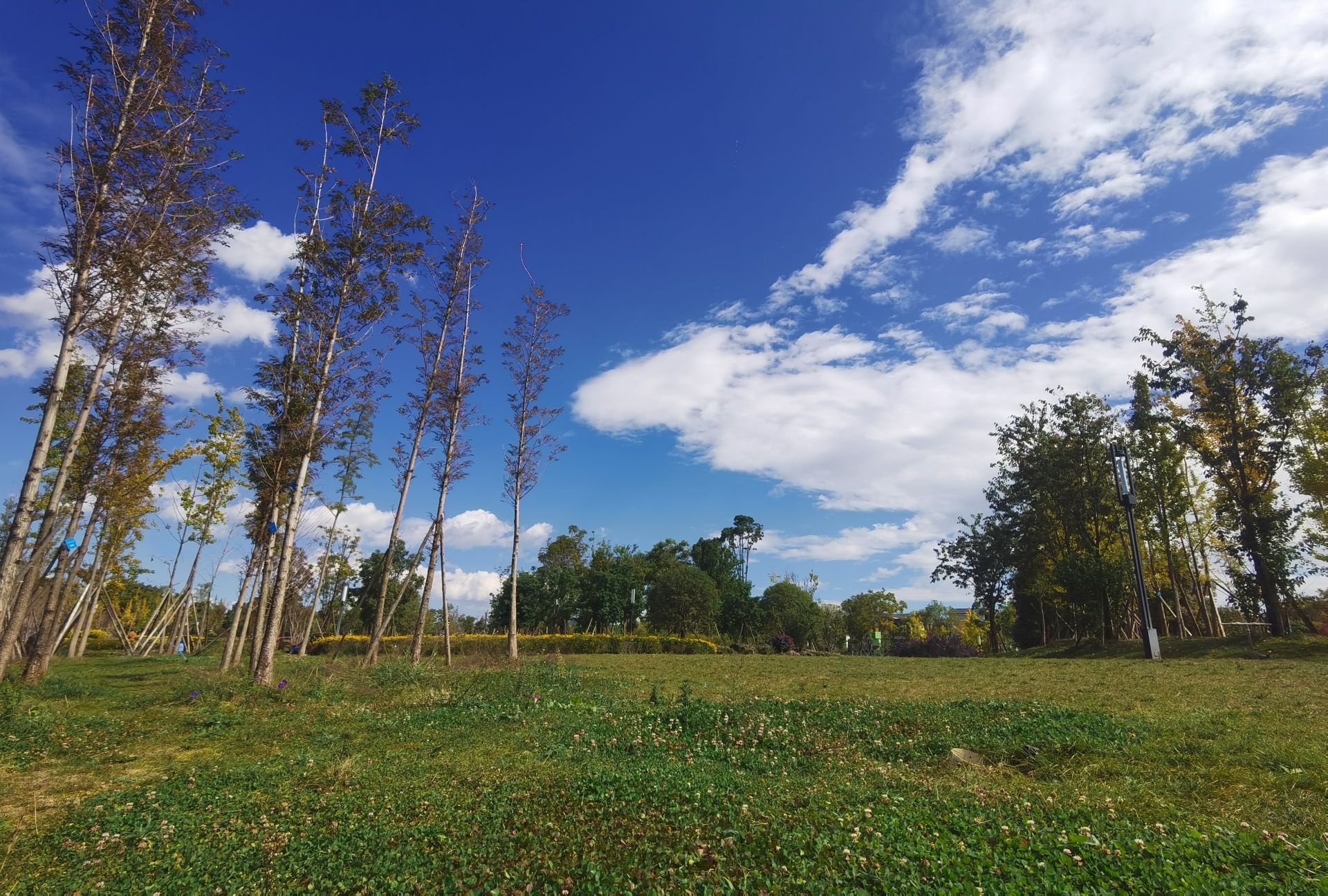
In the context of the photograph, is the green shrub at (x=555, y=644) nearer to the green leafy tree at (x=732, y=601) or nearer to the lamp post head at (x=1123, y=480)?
the green leafy tree at (x=732, y=601)

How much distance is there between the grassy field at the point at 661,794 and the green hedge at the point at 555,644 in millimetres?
20446

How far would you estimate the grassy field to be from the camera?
396cm

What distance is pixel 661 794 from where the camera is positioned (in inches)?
214

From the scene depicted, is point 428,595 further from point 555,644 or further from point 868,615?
point 868,615

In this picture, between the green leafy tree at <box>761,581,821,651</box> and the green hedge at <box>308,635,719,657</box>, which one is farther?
the green leafy tree at <box>761,581,821,651</box>

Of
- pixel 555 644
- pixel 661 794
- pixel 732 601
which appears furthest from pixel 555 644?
pixel 661 794

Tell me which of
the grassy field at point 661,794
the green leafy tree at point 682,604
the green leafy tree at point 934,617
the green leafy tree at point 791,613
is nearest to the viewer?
the grassy field at point 661,794

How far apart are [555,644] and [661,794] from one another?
95.0 ft

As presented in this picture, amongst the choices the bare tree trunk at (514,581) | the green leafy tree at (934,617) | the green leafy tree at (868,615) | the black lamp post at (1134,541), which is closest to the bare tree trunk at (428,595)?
the bare tree trunk at (514,581)

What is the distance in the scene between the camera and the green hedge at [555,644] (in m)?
30.7

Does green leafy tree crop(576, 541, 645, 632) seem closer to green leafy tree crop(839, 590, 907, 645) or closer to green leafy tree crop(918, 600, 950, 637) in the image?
green leafy tree crop(839, 590, 907, 645)

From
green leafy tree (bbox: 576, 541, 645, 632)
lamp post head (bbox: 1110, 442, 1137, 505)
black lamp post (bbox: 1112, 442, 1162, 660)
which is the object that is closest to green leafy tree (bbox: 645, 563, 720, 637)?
green leafy tree (bbox: 576, 541, 645, 632)

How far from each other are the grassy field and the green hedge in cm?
2045

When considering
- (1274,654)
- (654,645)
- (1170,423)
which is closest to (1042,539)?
(1170,423)
